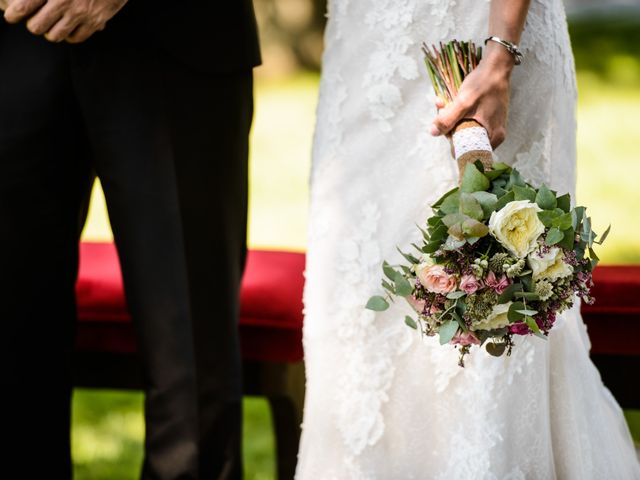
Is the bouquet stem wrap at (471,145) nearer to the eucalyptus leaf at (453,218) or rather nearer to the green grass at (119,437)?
the eucalyptus leaf at (453,218)

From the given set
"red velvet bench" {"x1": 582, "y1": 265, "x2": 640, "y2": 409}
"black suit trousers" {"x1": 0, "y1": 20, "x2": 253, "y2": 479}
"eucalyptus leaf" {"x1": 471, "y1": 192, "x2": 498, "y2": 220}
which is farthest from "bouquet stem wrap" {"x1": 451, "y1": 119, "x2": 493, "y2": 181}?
"red velvet bench" {"x1": 582, "y1": 265, "x2": 640, "y2": 409}

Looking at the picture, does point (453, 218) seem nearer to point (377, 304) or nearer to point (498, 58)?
point (377, 304)

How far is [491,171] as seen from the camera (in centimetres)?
150

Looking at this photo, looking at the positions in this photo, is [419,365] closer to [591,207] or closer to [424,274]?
[424,274]

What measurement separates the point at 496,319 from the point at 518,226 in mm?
147

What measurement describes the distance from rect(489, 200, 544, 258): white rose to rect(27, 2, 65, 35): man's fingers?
912 millimetres

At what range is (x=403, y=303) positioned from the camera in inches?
73.5

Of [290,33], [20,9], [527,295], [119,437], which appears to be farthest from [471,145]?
[290,33]

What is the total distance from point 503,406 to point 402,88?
62 cm

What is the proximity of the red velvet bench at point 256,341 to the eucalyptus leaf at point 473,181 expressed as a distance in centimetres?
99

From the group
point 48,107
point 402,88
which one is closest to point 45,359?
point 48,107

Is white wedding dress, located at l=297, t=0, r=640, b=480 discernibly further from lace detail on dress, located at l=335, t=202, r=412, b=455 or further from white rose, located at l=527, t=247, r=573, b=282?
white rose, located at l=527, t=247, r=573, b=282

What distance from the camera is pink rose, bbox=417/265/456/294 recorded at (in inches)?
56.6

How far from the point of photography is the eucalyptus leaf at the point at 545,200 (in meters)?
1.44
